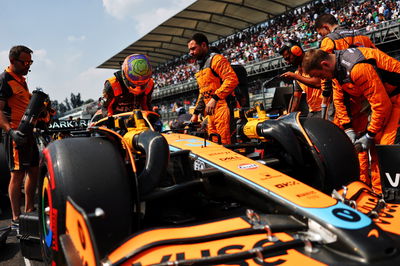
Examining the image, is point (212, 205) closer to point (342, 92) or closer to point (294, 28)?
point (342, 92)

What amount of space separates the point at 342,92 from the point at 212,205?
174 cm

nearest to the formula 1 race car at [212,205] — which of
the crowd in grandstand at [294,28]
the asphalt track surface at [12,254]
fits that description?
the asphalt track surface at [12,254]

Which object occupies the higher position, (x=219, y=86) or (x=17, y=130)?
(x=219, y=86)

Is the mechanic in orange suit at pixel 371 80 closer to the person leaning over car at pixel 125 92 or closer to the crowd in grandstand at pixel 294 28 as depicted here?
the person leaning over car at pixel 125 92

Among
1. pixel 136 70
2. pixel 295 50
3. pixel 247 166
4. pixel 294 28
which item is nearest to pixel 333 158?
pixel 247 166

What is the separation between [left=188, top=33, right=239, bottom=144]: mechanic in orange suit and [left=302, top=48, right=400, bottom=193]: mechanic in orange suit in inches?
50.9

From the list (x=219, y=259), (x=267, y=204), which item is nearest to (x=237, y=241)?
(x=219, y=259)

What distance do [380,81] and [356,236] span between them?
178cm

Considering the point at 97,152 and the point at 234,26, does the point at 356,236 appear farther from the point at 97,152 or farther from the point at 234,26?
the point at 234,26

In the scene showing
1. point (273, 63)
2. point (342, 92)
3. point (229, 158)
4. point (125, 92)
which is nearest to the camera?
point (229, 158)

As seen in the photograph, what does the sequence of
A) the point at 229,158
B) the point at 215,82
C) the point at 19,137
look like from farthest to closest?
the point at 215,82
the point at 19,137
the point at 229,158

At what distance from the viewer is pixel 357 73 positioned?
8.71 feet

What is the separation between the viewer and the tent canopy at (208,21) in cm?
1906

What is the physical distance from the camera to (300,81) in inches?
167
